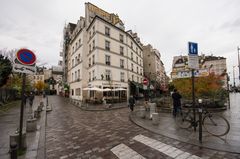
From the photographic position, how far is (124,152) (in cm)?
436

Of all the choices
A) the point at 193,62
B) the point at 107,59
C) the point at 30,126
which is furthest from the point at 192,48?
the point at 107,59

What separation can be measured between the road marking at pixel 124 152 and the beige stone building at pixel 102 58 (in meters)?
16.7

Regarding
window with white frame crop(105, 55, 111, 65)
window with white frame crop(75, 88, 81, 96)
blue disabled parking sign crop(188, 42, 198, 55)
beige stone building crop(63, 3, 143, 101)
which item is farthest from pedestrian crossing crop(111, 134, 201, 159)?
window with white frame crop(75, 88, 81, 96)

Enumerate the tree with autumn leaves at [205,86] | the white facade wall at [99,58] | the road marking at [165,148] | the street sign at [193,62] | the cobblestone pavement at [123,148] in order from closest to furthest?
the road marking at [165,148], the cobblestone pavement at [123,148], the street sign at [193,62], the tree with autumn leaves at [205,86], the white facade wall at [99,58]

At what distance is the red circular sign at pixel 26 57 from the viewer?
410 cm

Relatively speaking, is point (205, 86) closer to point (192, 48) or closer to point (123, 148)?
point (192, 48)

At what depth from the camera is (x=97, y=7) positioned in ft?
93.7

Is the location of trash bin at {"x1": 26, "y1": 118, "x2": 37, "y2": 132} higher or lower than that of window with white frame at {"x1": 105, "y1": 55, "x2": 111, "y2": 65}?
lower

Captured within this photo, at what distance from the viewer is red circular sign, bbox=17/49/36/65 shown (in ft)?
13.5

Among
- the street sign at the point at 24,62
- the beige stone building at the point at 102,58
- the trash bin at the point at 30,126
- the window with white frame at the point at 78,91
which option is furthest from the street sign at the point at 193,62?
the window with white frame at the point at 78,91

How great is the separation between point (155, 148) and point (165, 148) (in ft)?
1.04

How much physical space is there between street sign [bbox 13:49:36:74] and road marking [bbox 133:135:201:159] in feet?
14.8

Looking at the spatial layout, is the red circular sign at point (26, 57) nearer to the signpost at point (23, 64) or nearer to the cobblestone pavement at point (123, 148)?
the signpost at point (23, 64)

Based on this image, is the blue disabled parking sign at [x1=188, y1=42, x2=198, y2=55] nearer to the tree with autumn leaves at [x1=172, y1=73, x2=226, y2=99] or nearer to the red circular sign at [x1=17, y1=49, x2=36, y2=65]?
the red circular sign at [x1=17, y1=49, x2=36, y2=65]
